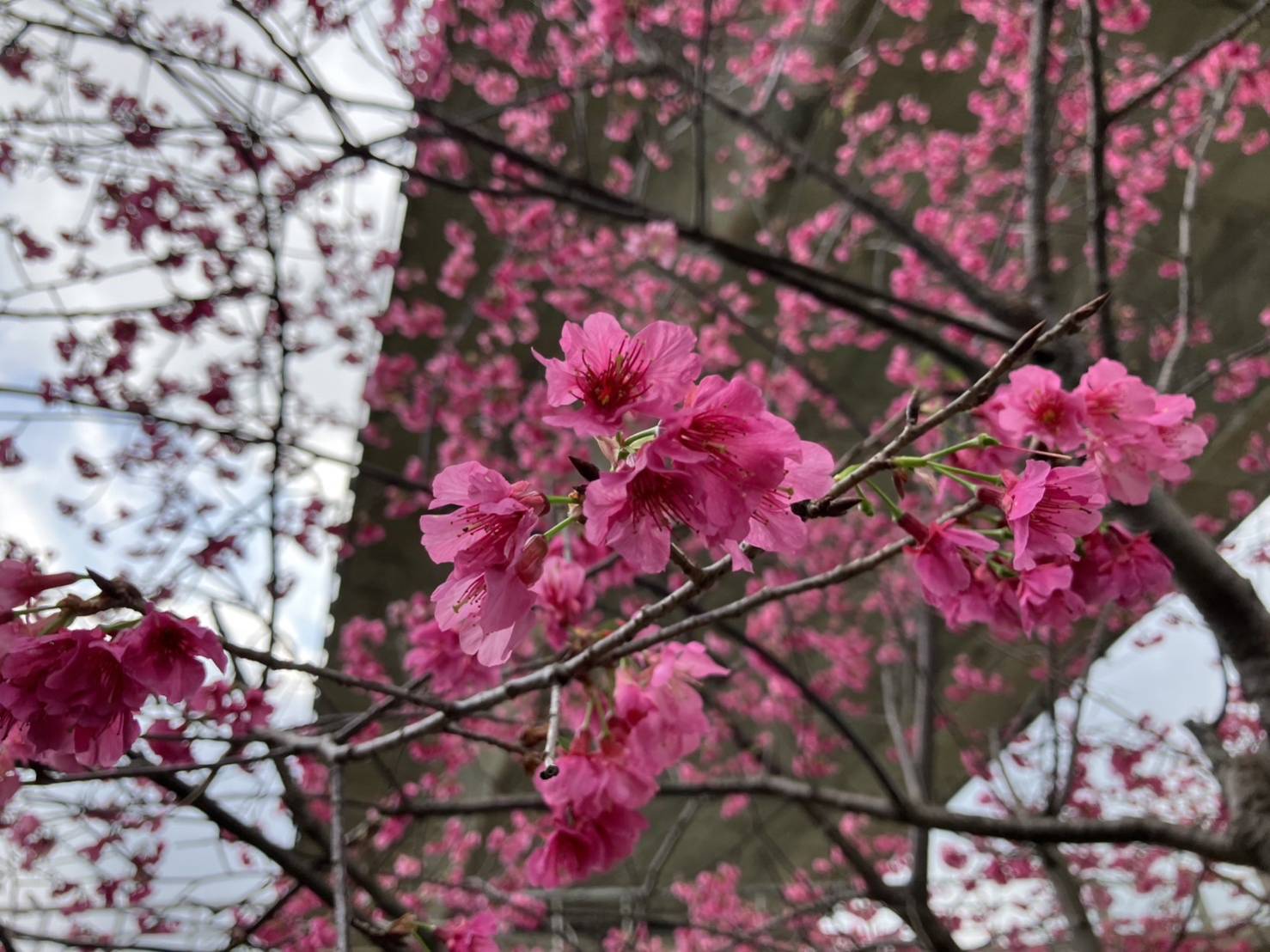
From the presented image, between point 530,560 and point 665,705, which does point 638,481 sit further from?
point 665,705

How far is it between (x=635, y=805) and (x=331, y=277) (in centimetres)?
475

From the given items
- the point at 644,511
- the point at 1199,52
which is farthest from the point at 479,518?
the point at 1199,52

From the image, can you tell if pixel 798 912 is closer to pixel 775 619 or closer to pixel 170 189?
pixel 775 619

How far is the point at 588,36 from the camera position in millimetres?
4758

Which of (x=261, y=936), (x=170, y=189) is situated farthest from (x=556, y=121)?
(x=261, y=936)

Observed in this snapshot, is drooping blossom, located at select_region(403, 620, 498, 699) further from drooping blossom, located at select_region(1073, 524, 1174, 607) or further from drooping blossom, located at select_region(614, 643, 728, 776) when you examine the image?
drooping blossom, located at select_region(1073, 524, 1174, 607)

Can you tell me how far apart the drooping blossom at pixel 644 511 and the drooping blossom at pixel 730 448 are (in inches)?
0.6

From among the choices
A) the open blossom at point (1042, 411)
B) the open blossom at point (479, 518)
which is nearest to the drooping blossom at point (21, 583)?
the open blossom at point (479, 518)

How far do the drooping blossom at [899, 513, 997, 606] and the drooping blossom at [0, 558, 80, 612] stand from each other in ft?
3.34

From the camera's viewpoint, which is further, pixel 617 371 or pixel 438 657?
pixel 438 657

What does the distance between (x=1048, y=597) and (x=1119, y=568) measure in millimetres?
157

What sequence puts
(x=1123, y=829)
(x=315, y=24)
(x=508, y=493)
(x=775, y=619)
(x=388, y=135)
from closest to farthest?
1. (x=508, y=493)
2. (x=1123, y=829)
3. (x=388, y=135)
4. (x=315, y=24)
5. (x=775, y=619)

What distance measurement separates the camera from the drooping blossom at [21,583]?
2.76 feet

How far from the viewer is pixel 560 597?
1347 millimetres
